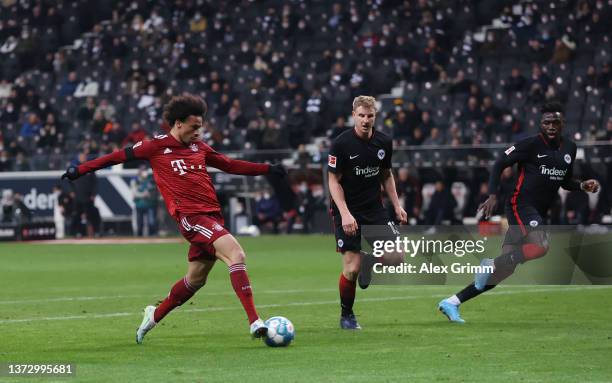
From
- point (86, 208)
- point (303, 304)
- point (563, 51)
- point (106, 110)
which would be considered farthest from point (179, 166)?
point (106, 110)

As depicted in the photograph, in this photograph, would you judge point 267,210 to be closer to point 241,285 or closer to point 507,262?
point 507,262

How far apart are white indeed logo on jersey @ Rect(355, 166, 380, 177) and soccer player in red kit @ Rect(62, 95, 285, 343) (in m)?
1.39

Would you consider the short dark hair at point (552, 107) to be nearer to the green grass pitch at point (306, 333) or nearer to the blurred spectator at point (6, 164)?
Result: the green grass pitch at point (306, 333)

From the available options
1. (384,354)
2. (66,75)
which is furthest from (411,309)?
(66,75)

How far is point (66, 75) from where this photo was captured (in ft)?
135

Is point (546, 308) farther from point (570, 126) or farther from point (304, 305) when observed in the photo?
point (570, 126)

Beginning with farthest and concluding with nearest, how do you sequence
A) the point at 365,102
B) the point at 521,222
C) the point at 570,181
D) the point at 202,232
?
the point at 570,181, the point at 521,222, the point at 365,102, the point at 202,232

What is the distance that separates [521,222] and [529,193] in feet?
1.07

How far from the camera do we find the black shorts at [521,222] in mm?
12289

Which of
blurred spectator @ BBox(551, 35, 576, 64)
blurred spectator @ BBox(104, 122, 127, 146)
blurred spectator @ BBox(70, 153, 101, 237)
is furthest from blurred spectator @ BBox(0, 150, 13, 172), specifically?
blurred spectator @ BBox(551, 35, 576, 64)

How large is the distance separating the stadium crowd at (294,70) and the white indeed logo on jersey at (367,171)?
18.4 metres

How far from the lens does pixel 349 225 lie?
1120 centimetres

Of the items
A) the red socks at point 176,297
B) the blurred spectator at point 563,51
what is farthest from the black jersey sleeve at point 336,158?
the blurred spectator at point 563,51

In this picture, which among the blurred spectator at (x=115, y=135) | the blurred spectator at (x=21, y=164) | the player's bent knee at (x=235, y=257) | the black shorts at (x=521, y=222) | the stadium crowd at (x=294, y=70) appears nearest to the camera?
the player's bent knee at (x=235, y=257)
